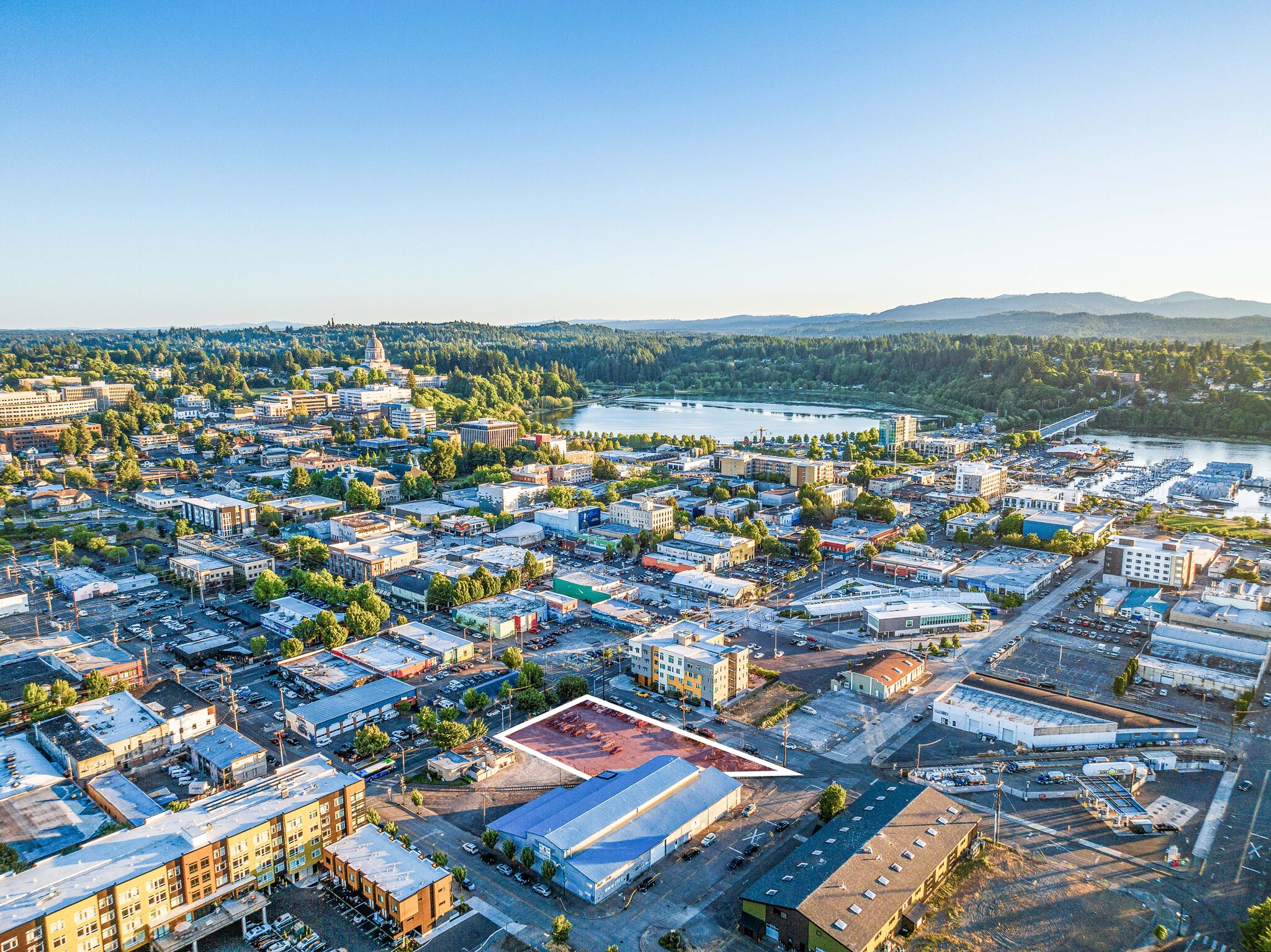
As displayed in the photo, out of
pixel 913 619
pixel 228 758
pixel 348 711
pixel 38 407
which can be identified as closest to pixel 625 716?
pixel 348 711

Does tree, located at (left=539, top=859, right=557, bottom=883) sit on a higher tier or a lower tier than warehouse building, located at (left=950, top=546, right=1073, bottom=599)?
lower

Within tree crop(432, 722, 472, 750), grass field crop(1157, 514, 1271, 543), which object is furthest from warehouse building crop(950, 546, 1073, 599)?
tree crop(432, 722, 472, 750)

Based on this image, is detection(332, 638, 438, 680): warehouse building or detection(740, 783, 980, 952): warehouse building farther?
detection(332, 638, 438, 680): warehouse building

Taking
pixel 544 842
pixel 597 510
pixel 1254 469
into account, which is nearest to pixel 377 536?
pixel 597 510

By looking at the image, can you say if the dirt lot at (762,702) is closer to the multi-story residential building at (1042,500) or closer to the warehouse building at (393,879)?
the warehouse building at (393,879)

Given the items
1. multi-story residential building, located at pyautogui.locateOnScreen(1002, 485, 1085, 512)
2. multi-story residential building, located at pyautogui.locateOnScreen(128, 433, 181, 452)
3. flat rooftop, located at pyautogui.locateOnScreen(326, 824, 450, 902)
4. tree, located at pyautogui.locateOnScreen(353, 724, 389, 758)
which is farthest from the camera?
multi-story residential building, located at pyautogui.locateOnScreen(128, 433, 181, 452)

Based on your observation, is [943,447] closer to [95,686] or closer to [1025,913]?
[1025,913]

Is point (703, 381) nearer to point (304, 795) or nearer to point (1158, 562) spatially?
point (1158, 562)

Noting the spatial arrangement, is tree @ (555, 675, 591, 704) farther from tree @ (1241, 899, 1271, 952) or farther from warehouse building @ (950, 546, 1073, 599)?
warehouse building @ (950, 546, 1073, 599)
